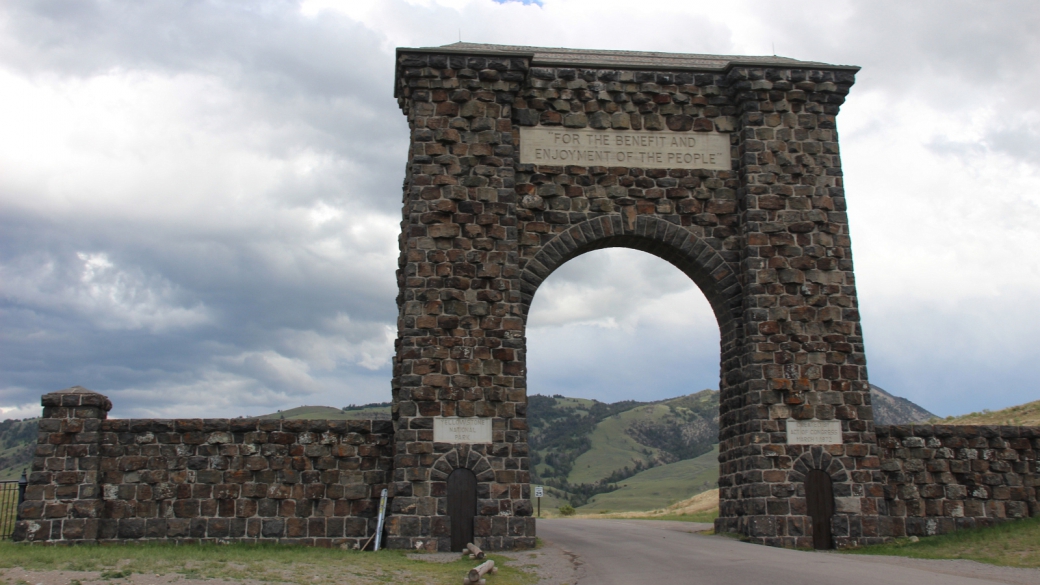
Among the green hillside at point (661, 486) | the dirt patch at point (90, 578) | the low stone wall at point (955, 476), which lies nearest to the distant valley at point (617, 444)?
the green hillside at point (661, 486)

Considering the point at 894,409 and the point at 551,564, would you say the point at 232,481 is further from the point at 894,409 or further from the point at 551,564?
the point at 894,409

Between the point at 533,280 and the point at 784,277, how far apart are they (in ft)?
14.9

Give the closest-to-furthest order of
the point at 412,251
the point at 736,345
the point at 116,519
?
the point at 116,519
the point at 412,251
the point at 736,345

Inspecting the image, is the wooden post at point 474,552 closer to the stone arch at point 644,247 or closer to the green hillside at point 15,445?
the stone arch at point 644,247

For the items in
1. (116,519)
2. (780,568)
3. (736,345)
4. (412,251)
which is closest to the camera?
(780,568)

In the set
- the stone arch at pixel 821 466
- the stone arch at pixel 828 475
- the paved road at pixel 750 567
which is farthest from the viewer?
the stone arch at pixel 821 466

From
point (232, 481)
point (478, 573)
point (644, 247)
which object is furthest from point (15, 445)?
point (478, 573)

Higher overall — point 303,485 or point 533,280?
point 533,280

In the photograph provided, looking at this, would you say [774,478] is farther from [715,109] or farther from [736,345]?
[715,109]

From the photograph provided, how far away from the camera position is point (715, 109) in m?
16.0

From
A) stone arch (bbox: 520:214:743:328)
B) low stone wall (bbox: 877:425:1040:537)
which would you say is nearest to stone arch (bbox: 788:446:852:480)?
low stone wall (bbox: 877:425:1040:537)

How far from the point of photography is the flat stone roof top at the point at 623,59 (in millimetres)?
15234

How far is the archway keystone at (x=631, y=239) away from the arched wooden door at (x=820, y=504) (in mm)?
188

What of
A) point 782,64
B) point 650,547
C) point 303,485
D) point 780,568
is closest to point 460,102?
point 782,64
